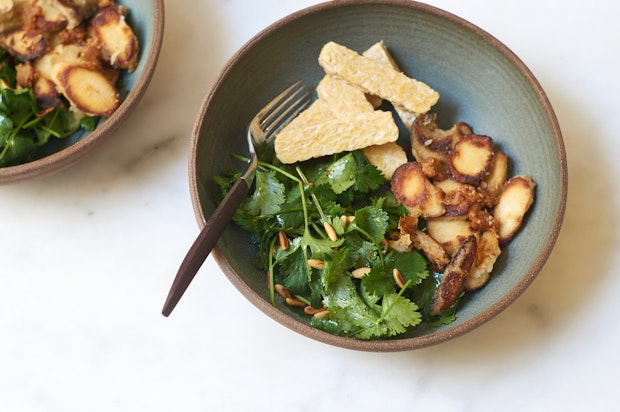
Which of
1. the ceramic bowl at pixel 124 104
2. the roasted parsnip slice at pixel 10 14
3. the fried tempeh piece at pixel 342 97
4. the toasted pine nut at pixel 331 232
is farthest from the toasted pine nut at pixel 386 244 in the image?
the roasted parsnip slice at pixel 10 14

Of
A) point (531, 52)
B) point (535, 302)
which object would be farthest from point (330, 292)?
point (531, 52)

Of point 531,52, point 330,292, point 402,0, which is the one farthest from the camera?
point 531,52

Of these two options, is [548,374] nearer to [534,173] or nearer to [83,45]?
[534,173]

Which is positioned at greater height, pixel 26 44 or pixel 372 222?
pixel 372 222

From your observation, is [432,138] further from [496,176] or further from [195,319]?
[195,319]

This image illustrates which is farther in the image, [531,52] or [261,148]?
[531,52]

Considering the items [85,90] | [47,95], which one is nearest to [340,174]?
[85,90]

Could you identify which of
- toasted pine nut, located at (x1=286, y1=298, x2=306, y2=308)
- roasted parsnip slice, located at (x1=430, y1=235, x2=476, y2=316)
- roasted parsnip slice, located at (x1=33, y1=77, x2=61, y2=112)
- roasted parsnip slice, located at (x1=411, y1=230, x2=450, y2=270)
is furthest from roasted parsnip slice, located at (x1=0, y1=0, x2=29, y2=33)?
roasted parsnip slice, located at (x1=430, y1=235, x2=476, y2=316)
